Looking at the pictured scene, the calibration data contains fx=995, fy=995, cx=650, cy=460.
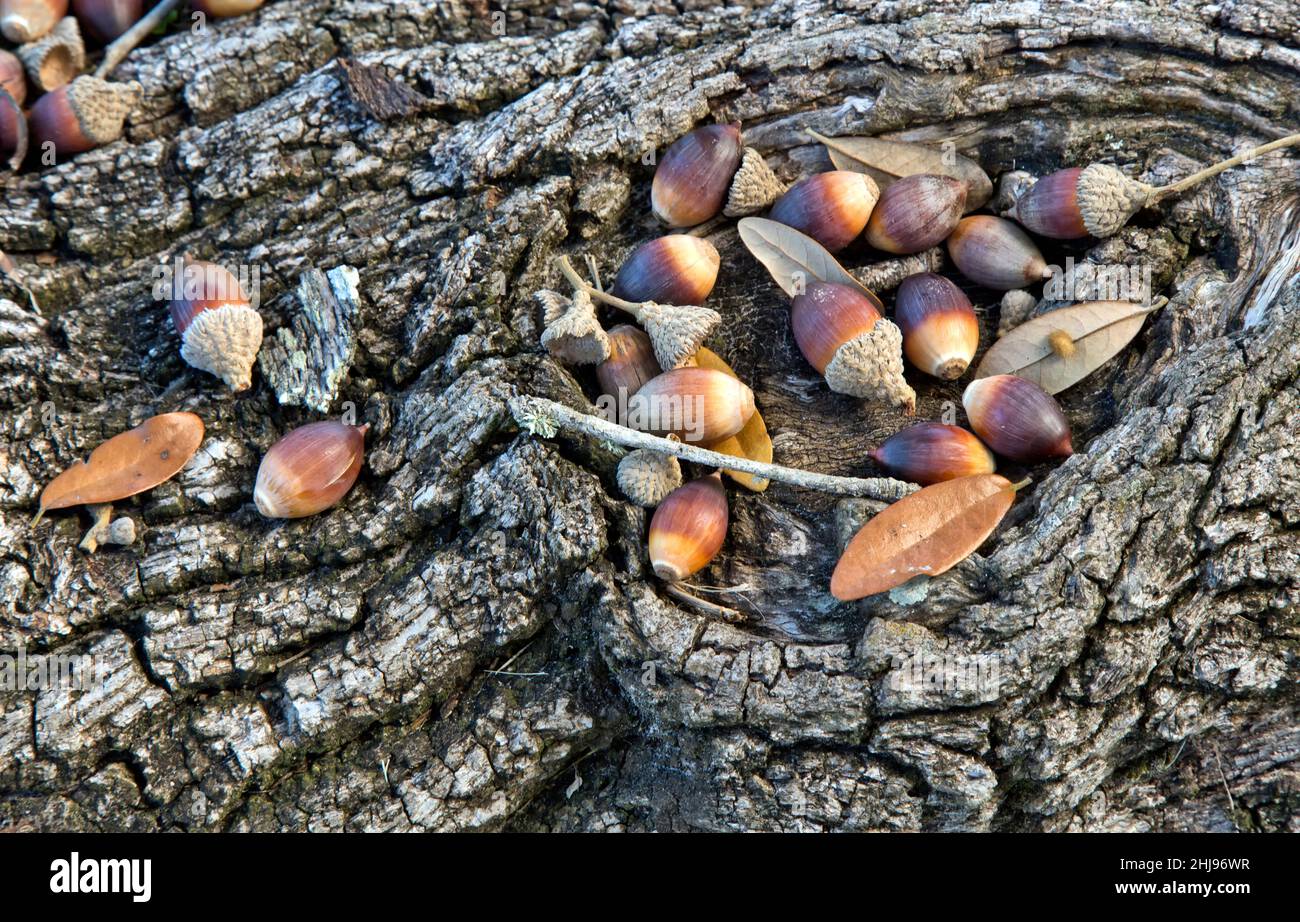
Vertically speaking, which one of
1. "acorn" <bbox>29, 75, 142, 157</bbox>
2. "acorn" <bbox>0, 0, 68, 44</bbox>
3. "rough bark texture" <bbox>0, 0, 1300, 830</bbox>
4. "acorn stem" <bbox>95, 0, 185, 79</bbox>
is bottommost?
"rough bark texture" <bbox>0, 0, 1300, 830</bbox>

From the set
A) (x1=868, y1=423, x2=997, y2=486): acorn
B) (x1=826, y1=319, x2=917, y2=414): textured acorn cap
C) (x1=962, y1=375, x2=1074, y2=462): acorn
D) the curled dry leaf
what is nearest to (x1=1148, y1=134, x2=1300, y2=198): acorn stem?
(x1=962, y1=375, x2=1074, y2=462): acorn

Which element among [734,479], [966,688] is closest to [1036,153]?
[734,479]

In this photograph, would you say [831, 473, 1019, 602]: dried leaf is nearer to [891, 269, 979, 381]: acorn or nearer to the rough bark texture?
the rough bark texture

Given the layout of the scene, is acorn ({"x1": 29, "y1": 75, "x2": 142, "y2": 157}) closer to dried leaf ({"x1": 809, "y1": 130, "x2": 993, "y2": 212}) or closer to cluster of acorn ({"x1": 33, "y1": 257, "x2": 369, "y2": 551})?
cluster of acorn ({"x1": 33, "y1": 257, "x2": 369, "y2": 551})

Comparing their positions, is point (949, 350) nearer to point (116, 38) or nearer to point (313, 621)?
point (313, 621)

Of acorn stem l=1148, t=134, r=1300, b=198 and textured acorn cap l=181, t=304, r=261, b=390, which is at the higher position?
acorn stem l=1148, t=134, r=1300, b=198

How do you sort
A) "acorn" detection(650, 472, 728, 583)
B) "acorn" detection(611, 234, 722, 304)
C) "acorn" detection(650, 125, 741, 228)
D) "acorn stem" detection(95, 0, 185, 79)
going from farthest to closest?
"acorn stem" detection(95, 0, 185, 79) → "acorn" detection(650, 125, 741, 228) → "acorn" detection(611, 234, 722, 304) → "acorn" detection(650, 472, 728, 583)

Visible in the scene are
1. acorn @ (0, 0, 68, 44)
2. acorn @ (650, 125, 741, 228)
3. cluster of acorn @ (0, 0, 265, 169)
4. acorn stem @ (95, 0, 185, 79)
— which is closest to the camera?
acorn @ (650, 125, 741, 228)

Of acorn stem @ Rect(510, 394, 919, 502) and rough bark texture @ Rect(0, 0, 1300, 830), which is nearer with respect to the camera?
rough bark texture @ Rect(0, 0, 1300, 830)
